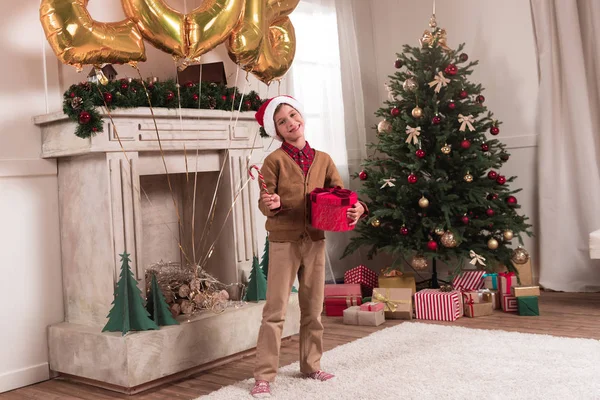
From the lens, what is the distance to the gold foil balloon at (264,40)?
3.05 meters

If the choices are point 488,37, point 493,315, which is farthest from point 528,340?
point 488,37

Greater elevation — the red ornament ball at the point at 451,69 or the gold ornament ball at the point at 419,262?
the red ornament ball at the point at 451,69

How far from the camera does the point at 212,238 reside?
3.61m

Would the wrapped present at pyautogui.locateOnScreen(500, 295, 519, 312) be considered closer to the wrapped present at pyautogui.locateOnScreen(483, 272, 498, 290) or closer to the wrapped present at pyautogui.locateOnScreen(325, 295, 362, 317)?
the wrapped present at pyautogui.locateOnScreen(483, 272, 498, 290)

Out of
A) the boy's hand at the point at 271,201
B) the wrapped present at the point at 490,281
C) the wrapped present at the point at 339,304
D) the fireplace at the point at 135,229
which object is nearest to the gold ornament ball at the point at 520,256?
the wrapped present at the point at 490,281

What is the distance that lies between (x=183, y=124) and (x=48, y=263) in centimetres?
97

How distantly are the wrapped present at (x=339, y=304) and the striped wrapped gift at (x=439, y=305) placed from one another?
0.46 metres

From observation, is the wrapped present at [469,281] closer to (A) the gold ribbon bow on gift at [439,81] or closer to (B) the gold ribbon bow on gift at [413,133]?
(B) the gold ribbon bow on gift at [413,133]

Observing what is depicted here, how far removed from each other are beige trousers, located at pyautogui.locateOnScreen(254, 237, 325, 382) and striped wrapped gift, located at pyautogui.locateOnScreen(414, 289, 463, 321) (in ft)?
4.44

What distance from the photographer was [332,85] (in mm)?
5062

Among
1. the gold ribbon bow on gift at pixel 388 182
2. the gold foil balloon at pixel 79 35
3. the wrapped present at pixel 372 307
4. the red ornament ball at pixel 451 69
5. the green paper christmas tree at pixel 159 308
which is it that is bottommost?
the wrapped present at pixel 372 307

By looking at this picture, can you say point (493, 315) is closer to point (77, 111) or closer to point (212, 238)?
point (212, 238)

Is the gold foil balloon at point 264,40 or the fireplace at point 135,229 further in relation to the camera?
the gold foil balloon at point 264,40

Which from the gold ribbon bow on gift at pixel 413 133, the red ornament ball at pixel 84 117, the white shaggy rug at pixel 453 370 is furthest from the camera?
the gold ribbon bow on gift at pixel 413 133
